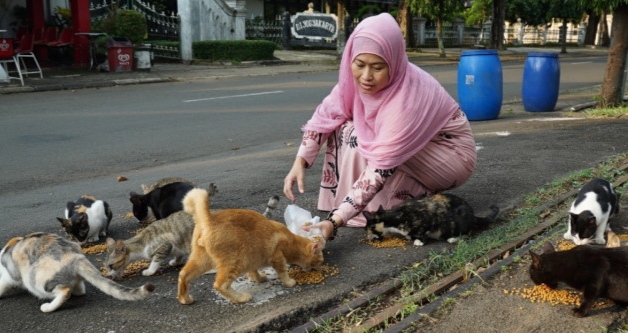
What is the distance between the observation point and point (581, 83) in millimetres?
17016

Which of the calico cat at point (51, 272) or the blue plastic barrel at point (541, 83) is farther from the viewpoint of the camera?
the blue plastic barrel at point (541, 83)

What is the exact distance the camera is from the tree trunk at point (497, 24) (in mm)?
31109

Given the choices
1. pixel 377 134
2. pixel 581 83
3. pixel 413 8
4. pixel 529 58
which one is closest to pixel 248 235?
pixel 377 134

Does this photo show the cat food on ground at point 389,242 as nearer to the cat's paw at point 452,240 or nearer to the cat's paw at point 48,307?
the cat's paw at point 452,240

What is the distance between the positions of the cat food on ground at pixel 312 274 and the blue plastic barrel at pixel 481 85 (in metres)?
7.05

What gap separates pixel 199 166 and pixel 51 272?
386 cm

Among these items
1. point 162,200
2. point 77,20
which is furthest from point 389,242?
point 77,20

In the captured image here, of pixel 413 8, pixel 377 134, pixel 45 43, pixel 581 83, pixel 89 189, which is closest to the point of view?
pixel 377 134

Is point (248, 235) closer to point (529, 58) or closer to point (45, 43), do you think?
point (529, 58)

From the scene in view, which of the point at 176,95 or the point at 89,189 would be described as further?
the point at 176,95

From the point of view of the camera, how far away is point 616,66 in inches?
401

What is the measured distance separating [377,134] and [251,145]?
4659 millimetres

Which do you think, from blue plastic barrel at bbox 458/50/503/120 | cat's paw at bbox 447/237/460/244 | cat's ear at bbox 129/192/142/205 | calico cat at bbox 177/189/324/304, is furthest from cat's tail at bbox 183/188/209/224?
blue plastic barrel at bbox 458/50/503/120

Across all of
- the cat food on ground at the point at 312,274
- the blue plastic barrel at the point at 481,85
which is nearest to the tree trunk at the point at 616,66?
the blue plastic barrel at the point at 481,85
